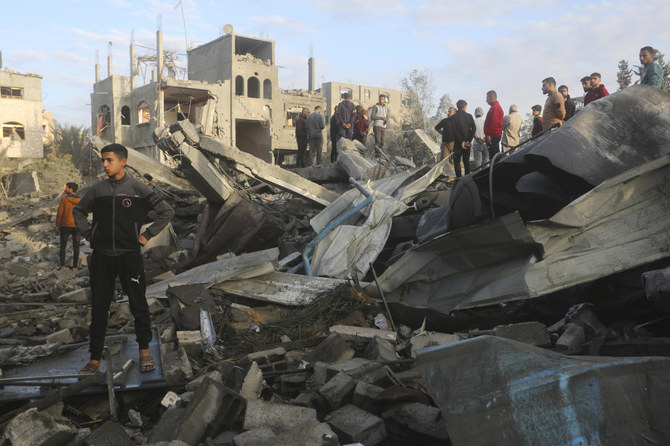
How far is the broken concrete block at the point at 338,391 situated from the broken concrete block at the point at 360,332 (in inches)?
51.1

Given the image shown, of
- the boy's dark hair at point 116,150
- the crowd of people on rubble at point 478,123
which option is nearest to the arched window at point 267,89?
the crowd of people on rubble at point 478,123

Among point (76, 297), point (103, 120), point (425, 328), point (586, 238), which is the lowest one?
point (76, 297)

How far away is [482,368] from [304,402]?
1503 millimetres

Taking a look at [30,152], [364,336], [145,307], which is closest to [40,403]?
[145,307]

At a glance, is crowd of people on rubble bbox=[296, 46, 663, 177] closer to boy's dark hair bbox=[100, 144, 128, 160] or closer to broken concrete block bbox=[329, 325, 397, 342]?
broken concrete block bbox=[329, 325, 397, 342]

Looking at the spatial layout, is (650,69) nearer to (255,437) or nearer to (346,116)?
(346,116)

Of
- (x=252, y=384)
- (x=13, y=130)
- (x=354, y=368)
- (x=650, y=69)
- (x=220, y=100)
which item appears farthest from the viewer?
(x=13, y=130)

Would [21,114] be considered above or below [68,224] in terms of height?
above

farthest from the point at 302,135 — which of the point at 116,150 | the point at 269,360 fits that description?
the point at 269,360

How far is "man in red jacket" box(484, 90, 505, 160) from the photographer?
398 inches

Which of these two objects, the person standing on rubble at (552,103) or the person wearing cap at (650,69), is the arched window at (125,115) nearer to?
the person standing on rubble at (552,103)

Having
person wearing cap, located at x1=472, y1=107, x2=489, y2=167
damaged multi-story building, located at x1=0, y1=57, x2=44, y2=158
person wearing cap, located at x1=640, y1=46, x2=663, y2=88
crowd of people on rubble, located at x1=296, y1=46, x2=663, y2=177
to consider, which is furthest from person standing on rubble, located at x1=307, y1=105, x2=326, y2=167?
damaged multi-story building, located at x1=0, y1=57, x2=44, y2=158

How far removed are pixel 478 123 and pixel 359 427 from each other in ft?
31.4

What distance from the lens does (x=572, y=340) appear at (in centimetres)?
405
